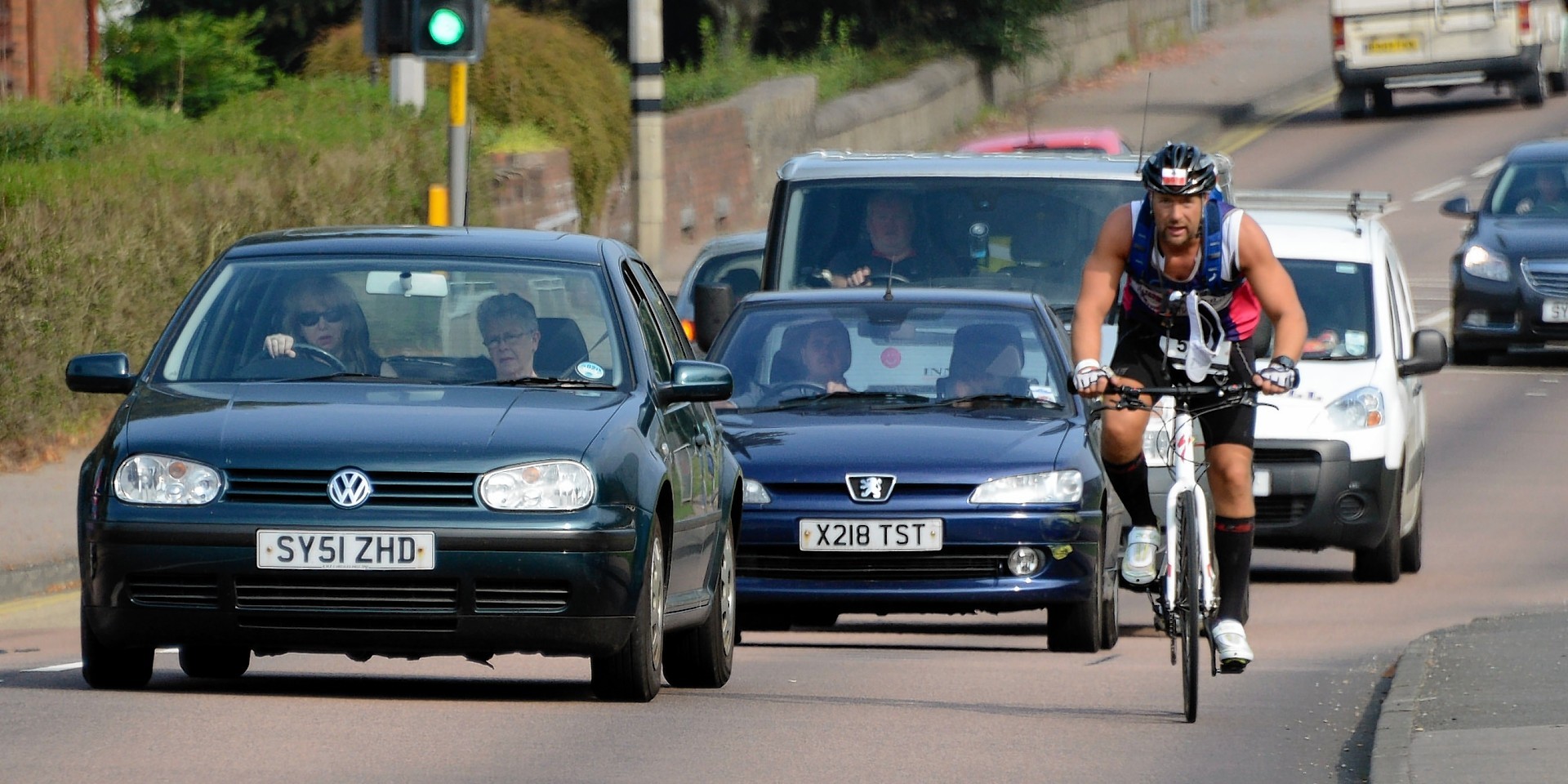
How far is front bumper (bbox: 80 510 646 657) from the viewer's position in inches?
345

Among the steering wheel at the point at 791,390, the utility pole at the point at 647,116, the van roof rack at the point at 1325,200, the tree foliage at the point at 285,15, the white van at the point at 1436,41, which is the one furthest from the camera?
the white van at the point at 1436,41

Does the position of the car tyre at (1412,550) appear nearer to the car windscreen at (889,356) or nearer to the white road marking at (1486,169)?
the car windscreen at (889,356)

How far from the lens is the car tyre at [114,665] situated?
9.19 meters

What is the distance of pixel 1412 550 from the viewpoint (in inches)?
643

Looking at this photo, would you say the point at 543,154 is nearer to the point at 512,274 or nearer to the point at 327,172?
the point at 327,172

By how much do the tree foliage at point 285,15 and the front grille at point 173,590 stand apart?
32309mm

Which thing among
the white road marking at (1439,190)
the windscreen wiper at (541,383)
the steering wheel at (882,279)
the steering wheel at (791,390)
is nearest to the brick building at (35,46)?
the steering wheel at (882,279)

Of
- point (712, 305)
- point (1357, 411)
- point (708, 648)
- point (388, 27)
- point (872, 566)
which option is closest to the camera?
point (708, 648)

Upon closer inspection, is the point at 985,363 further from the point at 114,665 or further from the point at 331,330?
the point at 114,665

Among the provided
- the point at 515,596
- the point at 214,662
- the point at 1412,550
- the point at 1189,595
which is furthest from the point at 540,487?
the point at 1412,550

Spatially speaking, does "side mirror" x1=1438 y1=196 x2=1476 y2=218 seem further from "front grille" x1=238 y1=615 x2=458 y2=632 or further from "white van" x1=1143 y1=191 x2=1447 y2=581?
"front grille" x1=238 y1=615 x2=458 y2=632

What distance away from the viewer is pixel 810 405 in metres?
12.8

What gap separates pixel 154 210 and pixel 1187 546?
10.7 metres

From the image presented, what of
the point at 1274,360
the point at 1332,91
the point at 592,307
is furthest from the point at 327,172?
the point at 1332,91
